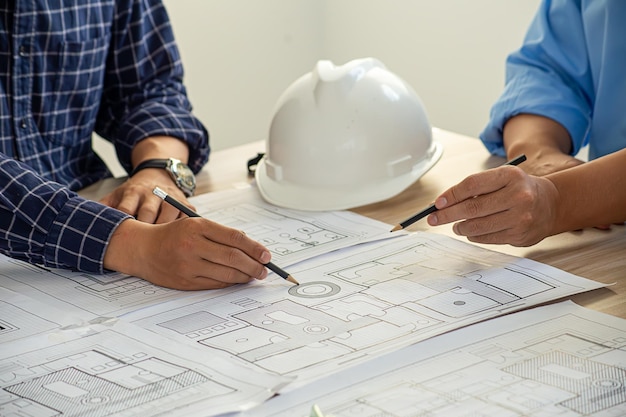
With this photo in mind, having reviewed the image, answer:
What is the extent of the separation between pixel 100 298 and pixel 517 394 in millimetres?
538

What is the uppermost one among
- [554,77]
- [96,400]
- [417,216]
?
[554,77]

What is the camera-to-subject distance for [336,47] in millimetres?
3480

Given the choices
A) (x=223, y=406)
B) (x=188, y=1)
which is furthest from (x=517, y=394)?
Answer: (x=188, y=1)

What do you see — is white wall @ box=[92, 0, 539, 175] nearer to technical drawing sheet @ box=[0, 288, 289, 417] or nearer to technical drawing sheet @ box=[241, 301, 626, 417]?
technical drawing sheet @ box=[241, 301, 626, 417]

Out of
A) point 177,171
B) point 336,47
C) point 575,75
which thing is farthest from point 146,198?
point 336,47

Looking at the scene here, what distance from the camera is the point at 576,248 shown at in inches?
45.1

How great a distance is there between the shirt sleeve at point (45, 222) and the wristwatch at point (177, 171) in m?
0.26

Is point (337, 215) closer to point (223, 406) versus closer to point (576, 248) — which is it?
point (576, 248)

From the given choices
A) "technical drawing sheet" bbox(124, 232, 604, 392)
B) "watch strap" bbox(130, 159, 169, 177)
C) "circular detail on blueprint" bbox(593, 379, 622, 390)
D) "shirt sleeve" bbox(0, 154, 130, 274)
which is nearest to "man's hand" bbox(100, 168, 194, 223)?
"watch strap" bbox(130, 159, 169, 177)

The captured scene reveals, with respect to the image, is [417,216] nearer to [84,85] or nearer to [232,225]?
[232,225]

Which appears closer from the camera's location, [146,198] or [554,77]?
[146,198]

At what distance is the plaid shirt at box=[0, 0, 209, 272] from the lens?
1.51m

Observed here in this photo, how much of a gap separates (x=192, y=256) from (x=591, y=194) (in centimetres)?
53

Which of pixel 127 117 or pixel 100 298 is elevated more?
pixel 127 117
